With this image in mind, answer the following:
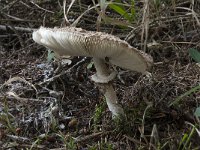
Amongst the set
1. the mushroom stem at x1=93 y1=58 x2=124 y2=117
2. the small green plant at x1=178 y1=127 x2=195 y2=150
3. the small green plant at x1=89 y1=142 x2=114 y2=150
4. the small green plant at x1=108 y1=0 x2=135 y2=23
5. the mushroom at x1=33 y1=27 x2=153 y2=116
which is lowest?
the small green plant at x1=89 y1=142 x2=114 y2=150

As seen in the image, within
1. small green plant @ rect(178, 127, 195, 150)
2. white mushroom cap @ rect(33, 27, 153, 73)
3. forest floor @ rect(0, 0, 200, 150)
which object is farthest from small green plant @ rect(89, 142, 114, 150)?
white mushroom cap @ rect(33, 27, 153, 73)

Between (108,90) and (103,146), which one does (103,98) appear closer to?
(108,90)

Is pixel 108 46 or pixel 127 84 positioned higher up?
pixel 108 46

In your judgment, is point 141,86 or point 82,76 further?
point 82,76

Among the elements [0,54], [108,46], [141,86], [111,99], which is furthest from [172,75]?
[0,54]

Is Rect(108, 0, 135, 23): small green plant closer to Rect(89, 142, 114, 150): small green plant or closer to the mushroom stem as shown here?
the mushroom stem

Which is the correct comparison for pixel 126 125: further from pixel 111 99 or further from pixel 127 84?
pixel 127 84

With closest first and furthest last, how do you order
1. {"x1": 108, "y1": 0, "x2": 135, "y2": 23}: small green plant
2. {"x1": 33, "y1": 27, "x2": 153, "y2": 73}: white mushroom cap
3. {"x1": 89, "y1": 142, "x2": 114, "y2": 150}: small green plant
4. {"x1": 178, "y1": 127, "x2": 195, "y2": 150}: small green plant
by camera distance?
{"x1": 33, "y1": 27, "x2": 153, "y2": 73}: white mushroom cap
{"x1": 178, "y1": 127, "x2": 195, "y2": 150}: small green plant
{"x1": 89, "y1": 142, "x2": 114, "y2": 150}: small green plant
{"x1": 108, "y1": 0, "x2": 135, "y2": 23}: small green plant
